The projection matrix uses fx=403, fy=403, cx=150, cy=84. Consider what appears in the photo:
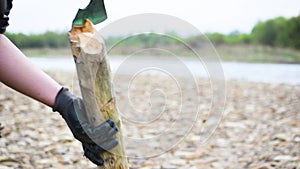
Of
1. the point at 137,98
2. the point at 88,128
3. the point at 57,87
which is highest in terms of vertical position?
the point at 57,87

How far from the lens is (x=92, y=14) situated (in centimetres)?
135

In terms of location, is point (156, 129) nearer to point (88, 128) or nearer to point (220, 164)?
point (220, 164)

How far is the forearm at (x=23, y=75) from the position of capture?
1379 millimetres

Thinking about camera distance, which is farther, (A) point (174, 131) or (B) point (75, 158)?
(A) point (174, 131)

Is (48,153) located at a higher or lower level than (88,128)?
lower

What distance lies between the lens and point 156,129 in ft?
11.8

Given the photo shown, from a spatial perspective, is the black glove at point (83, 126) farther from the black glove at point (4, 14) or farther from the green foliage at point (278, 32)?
the green foliage at point (278, 32)

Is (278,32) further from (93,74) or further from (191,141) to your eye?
(93,74)

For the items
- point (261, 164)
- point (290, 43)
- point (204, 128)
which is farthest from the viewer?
point (290, 43)

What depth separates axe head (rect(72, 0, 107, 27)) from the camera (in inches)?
52.1

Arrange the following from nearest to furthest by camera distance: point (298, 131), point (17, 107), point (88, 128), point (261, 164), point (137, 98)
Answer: point (88, 128) < point (261, 164) < point (298, 131) < point (17, 107) < point (137, 98)

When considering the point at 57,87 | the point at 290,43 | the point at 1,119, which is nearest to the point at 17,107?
the point at 1,119

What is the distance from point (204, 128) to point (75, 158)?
4.52 ft

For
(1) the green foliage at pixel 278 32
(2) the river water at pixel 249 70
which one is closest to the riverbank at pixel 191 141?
(2) the river water at pixel 249 70
